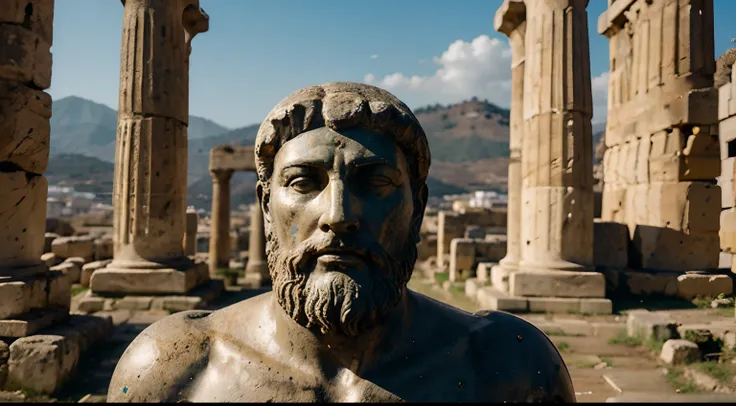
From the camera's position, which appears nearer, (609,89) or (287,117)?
(287,117)

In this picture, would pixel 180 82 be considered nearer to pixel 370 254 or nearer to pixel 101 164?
pixel 370 254

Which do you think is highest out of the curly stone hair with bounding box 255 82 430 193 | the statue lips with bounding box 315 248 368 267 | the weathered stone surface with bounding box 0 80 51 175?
the weathered stone surface with bounding box 0 80 51 175

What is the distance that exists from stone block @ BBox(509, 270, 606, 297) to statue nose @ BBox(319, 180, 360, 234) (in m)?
7.77

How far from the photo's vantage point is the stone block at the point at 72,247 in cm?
1391

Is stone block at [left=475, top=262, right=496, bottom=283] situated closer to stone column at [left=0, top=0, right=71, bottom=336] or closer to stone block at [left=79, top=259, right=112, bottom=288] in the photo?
Answer: stone column at [left=0, top=0, right=71, bottom=336]

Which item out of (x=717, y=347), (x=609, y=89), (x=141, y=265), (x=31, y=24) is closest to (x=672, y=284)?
(x=717, y=347)

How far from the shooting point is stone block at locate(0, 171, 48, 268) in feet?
20.3

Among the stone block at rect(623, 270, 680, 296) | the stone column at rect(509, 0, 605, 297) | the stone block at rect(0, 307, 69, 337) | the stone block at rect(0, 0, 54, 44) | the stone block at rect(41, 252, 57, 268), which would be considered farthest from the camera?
the stone block at rect(41, 252, 57, 268)

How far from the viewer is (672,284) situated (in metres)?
9.49

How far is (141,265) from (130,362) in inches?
312

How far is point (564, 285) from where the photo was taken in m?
8.80

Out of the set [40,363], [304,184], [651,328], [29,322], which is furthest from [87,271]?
[304,184]

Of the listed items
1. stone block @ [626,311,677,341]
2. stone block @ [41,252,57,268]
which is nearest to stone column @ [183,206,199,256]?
stone block @ [41,252,57,268]

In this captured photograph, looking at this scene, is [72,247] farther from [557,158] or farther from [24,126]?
[557,158]
